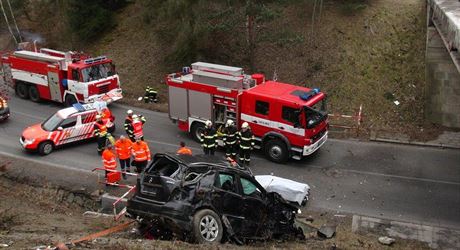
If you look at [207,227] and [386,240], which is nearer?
[207,227]

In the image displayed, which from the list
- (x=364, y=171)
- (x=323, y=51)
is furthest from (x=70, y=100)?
(x=364, y=171)

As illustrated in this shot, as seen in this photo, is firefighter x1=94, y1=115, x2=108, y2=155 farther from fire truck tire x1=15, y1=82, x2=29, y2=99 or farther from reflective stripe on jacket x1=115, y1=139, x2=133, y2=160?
fire truck tire x1=15, y1=82, x2=29, y2=99

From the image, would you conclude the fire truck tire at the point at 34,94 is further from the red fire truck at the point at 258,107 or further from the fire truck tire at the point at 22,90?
the red fire truck at the point at 258,107

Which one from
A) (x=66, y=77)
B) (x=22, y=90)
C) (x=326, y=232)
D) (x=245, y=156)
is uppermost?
(x=66, y=77)

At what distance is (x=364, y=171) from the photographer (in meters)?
15.6

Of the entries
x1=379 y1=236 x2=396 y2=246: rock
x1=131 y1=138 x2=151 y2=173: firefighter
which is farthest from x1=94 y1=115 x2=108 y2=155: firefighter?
x1=379 y1=236 x2=396 y2=246: rock

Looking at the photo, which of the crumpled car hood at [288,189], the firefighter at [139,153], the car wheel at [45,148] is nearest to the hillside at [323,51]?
the car wheel at [45,148]

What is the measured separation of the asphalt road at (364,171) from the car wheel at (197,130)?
11.4 inches

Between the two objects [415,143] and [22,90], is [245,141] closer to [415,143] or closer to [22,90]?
[415,143]

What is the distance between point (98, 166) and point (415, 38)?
15723 mm

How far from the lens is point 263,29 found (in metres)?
24.8

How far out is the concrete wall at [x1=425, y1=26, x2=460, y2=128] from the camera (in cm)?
1911

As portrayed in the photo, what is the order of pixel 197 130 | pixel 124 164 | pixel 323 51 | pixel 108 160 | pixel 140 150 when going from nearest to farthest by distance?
pixel 108 160
pixel 140 150
pixel 124 164
pixel 197 130
pixel 323 51

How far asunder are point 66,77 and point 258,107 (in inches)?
385
